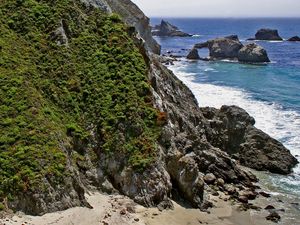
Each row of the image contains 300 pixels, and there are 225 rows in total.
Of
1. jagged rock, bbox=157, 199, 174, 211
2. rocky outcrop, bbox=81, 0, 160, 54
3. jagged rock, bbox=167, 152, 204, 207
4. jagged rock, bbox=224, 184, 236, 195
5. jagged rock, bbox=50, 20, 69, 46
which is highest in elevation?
rocky outcrop, bbox=81, 0, 160, 54

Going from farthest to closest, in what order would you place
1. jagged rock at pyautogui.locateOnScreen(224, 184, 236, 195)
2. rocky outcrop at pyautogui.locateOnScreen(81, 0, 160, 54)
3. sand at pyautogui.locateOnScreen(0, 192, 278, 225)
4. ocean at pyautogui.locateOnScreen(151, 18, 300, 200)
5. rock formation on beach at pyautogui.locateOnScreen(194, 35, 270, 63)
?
rock formation on beach at pyautogui.locateOnScreen(194, 35, 270, 63) < rocky outcrop at pyautogui.locateOnScreen(81, 0, 160, 54) < ocean at pyautogui.locateOnScreen(151, 18, 300, 200) < jagged rock at pyautogui.locateOnScreen(224, 184, 236, 195) < sand at pyautogui.locateOnScreen(0, 192, 278, 225)

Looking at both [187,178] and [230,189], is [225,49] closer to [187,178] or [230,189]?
[230,189]

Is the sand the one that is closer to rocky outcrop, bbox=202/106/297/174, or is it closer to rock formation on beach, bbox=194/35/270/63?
rocky outcrop, bbox=202/106/297/174

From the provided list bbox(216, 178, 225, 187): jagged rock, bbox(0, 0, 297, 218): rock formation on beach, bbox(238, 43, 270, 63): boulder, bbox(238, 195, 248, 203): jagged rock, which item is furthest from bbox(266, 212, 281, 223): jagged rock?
bbox(238, 43, 270, 63): boulder

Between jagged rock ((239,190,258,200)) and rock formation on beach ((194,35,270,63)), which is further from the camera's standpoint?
rock formation on beach ((194,35,270,63))

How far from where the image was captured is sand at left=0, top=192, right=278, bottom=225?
1346 inches

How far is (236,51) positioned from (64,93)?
10668 cm

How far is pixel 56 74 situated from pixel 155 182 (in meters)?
Answer: 14.2

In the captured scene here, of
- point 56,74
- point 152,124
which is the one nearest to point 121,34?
point 56,74

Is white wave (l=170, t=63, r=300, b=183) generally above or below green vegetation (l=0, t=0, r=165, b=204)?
below

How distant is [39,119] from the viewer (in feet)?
130

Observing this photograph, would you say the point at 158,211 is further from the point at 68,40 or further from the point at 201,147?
the point at 68,40

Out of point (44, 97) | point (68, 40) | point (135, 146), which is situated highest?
point (68, 40)

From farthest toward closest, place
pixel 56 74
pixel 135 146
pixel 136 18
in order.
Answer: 1. pixel 136 18
2. pixel 56 74
3. pixel 135 146
